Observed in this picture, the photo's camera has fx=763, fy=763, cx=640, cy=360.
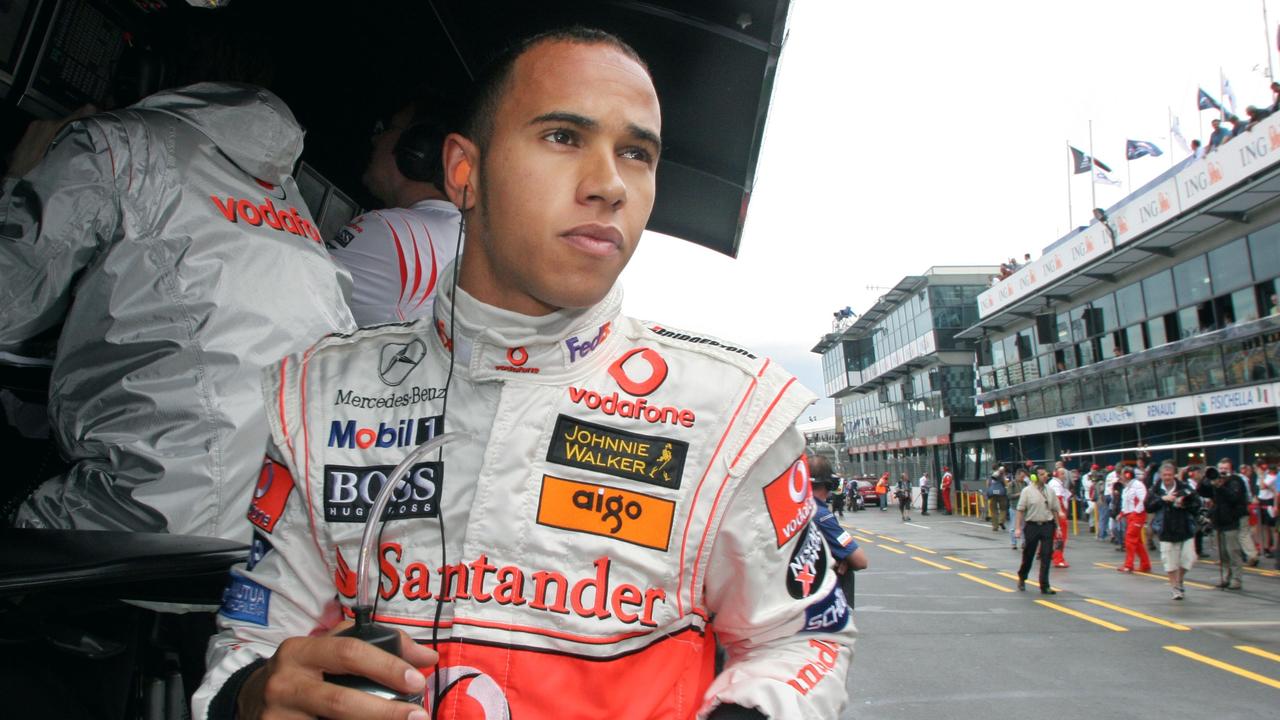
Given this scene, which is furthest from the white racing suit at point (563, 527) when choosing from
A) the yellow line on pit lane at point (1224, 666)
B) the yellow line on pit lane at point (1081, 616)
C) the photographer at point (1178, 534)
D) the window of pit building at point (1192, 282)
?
the window of pit building at point (1192, 282)

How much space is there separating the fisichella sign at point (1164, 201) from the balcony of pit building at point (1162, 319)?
1.4 inches

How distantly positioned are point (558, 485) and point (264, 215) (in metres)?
1.14

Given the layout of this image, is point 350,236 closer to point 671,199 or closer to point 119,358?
point 119,358

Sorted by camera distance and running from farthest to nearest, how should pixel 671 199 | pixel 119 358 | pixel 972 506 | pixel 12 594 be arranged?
pixel 972 506
pixel 671 199
pixel 119 358
pixel 12 594

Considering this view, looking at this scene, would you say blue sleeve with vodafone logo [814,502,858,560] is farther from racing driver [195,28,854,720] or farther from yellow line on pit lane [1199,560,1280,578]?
yellow line on pit lane [1199,560,1280,578]

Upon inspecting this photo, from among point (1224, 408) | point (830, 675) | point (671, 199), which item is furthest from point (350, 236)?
point (1224, 408)

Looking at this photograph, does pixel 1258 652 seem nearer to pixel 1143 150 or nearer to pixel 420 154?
pixel 420 154

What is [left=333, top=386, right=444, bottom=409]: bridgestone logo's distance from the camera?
1.42m

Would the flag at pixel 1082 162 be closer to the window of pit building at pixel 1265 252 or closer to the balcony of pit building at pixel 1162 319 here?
the balcony of pit building at pixel 1162 319

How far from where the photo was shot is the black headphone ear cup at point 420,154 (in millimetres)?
2895

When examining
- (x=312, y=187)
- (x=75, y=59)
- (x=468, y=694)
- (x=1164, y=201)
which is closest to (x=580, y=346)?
(x=468, y=694)

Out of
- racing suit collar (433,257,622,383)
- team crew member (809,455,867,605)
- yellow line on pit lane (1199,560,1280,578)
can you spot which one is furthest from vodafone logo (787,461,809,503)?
yellow line on pit lane (1199,560,1280,578)

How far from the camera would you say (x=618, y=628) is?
121 centimetres

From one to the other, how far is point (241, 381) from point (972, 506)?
36.3 m
